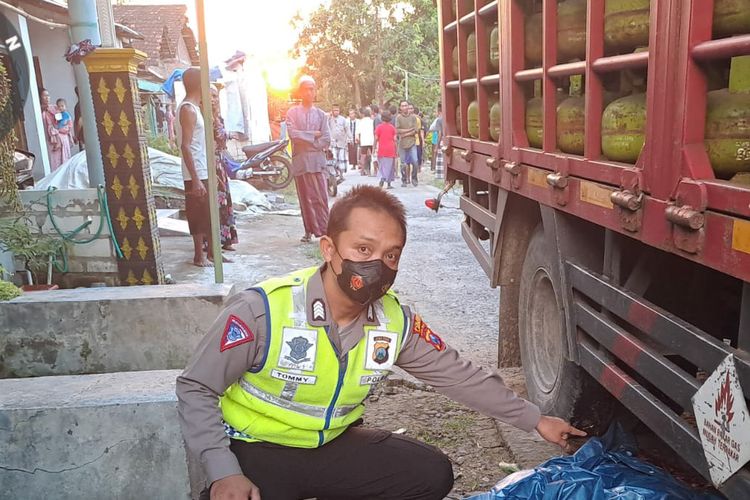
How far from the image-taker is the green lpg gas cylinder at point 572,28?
2.76 m

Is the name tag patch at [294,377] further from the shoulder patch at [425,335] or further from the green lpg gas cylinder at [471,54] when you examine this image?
the green lpg gas cylinder at [471,54]

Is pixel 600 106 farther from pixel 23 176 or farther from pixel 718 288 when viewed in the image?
pixel 23 176

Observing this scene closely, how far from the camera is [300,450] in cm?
205

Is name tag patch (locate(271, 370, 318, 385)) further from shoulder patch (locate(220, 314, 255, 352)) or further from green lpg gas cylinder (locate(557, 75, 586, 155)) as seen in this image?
green lpg gas cylinder (locate(557, 75, 586, 155))

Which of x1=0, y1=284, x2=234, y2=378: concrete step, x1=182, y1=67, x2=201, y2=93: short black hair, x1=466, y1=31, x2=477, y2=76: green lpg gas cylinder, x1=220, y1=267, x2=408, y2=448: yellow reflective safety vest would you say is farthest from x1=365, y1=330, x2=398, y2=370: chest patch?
x1=182, y1=67, x2=201, y2=93: short black hair

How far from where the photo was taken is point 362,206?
1.94 m

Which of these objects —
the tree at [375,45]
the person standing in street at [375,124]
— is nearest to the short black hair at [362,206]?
the person standing in street at [375,124]

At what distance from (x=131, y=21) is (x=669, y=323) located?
2613cm

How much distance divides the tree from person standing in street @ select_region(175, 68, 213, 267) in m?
20.4

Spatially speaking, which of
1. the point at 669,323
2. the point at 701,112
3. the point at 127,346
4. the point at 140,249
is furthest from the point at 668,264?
the point at 140,249

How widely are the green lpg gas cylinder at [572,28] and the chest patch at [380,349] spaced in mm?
1520

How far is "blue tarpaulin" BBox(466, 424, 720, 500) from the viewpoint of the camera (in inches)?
84.0

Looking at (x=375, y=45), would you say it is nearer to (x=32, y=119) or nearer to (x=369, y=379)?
(x=32, y=119)

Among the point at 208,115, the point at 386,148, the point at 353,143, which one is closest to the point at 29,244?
the point at 208,115
